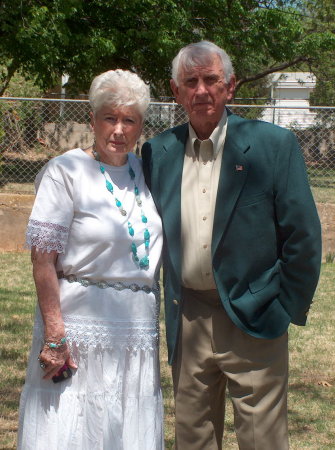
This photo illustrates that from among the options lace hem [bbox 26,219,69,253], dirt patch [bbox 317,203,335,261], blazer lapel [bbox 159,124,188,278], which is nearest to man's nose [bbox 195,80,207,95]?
blazer lapel [bbox 159,124,188,278]

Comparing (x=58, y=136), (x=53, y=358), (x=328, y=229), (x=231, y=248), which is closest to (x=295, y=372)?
(x=231, y=248)

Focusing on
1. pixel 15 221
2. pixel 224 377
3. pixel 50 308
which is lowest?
pixel 15 221

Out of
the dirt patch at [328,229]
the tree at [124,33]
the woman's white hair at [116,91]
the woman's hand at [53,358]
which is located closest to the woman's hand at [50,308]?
the woman's hand at [53,358]

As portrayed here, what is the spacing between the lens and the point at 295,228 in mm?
3217

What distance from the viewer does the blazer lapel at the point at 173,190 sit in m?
3.35

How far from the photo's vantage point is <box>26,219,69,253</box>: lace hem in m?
3.14

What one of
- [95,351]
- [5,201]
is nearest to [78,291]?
[95,351]

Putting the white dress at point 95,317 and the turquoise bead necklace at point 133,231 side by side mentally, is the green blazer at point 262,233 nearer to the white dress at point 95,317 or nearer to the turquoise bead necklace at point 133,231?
the turquoise bead necklace at point 133,231

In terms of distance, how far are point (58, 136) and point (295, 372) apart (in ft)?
26.9

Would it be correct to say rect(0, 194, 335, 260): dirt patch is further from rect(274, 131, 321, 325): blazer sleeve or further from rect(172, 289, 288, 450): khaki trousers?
rect(274, 131, 321, 325): blazer sleeve

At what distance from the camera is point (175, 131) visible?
142 inches

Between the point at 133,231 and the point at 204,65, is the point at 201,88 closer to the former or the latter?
Answer: the point at 204,65

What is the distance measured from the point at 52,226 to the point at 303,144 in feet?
34.8

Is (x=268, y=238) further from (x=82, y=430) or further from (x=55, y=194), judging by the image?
(x=82, y=430)
